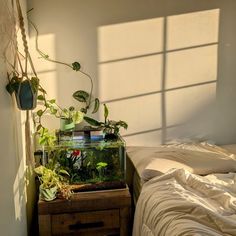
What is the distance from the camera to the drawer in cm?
213

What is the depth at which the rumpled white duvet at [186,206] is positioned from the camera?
1496 millimetres

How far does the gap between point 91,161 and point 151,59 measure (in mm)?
1016

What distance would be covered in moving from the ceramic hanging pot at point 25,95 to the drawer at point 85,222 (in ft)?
2.52

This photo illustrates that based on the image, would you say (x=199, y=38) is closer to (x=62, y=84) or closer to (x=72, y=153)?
(x=62, y=84)

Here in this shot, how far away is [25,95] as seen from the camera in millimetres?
1806

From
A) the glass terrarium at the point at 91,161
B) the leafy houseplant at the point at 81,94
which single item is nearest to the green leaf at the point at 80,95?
the leafy houseplant at the point at 81,94

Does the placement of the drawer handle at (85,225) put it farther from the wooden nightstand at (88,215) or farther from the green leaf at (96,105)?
the green leaf at (96,105)

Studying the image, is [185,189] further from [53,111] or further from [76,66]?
[76,66]

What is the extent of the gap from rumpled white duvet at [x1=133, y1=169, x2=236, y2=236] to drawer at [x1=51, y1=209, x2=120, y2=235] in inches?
6.5

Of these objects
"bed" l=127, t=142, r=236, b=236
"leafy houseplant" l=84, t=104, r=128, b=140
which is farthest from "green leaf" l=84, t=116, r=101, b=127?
"bed" l=127, t=142, r=236, b=236

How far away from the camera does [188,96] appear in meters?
2.85

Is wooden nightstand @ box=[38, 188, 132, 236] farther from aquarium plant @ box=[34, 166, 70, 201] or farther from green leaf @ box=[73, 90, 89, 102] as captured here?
green leaf @ box=[73, 90, 89, 102]

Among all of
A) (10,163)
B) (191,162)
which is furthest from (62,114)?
(191,162)

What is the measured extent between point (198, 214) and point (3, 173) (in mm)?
964
